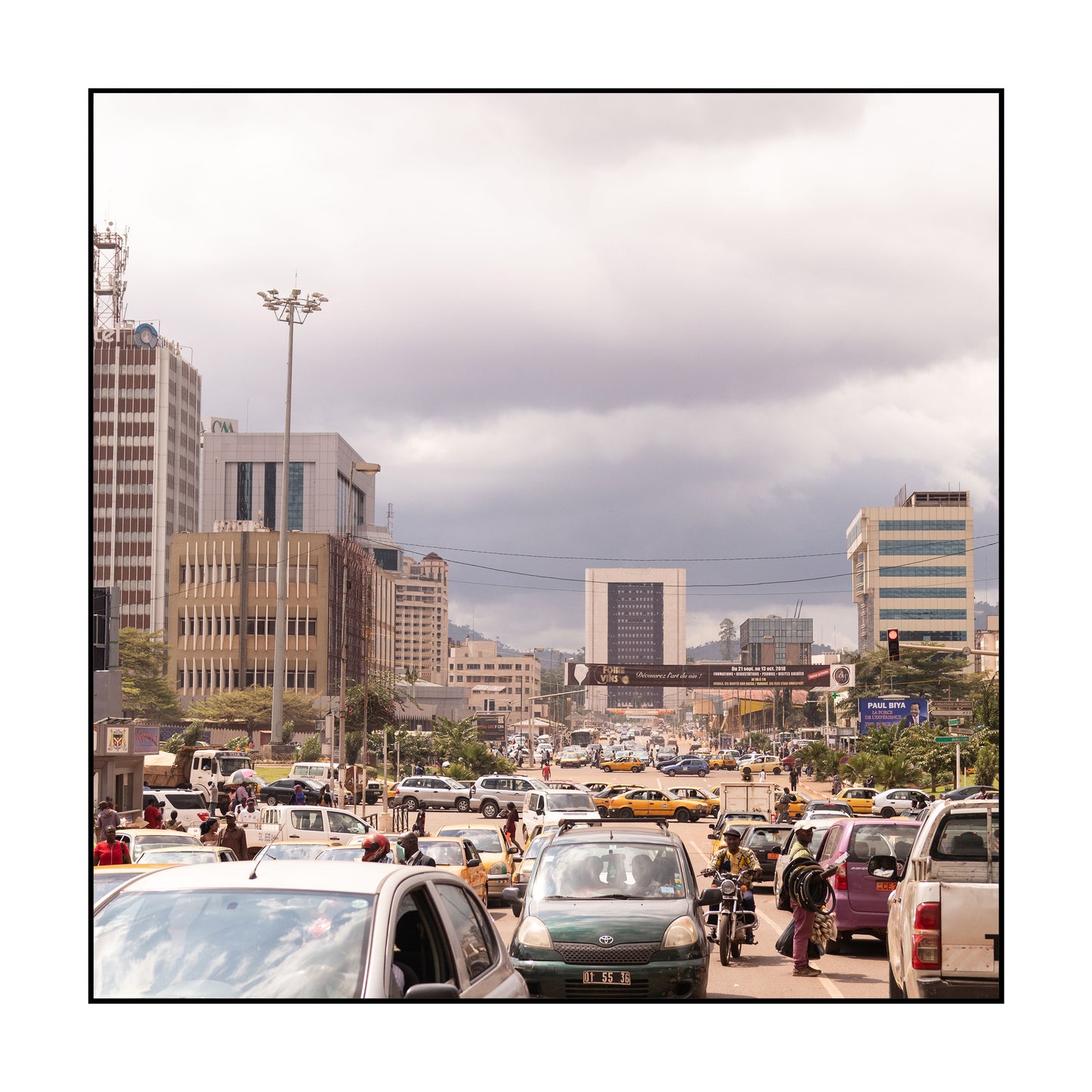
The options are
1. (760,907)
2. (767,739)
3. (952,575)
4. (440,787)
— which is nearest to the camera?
(760,907)

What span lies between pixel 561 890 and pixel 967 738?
4438 centimetres

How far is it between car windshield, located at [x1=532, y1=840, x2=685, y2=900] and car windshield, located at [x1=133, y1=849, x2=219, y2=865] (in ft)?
25.5

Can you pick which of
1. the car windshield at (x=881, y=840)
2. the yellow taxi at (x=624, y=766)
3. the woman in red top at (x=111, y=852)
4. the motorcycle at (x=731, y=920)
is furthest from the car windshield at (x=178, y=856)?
the yellow taxi at (x=624, y=766)

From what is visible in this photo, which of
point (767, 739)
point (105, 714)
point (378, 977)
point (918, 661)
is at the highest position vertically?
point (378, 977)

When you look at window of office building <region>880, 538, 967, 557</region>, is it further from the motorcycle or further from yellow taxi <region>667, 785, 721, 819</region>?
the motorcycle

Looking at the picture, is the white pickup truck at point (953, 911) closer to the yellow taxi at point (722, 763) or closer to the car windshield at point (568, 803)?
the car windshield at point (568, 803)

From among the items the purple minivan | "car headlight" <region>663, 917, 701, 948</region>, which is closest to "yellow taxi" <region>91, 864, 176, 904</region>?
"car headlight" <region>663, 917, 701, 948</region>

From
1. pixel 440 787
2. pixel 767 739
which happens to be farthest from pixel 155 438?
pixel 440 787

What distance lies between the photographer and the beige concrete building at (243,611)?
13925 centimetres

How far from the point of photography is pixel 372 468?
87.2 m

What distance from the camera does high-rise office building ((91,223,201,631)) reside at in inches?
6284

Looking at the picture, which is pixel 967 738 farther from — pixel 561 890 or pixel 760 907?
pixel 561 890

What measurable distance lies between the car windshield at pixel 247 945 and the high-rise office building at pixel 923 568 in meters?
169

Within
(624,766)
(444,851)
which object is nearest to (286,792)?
(444,851)
